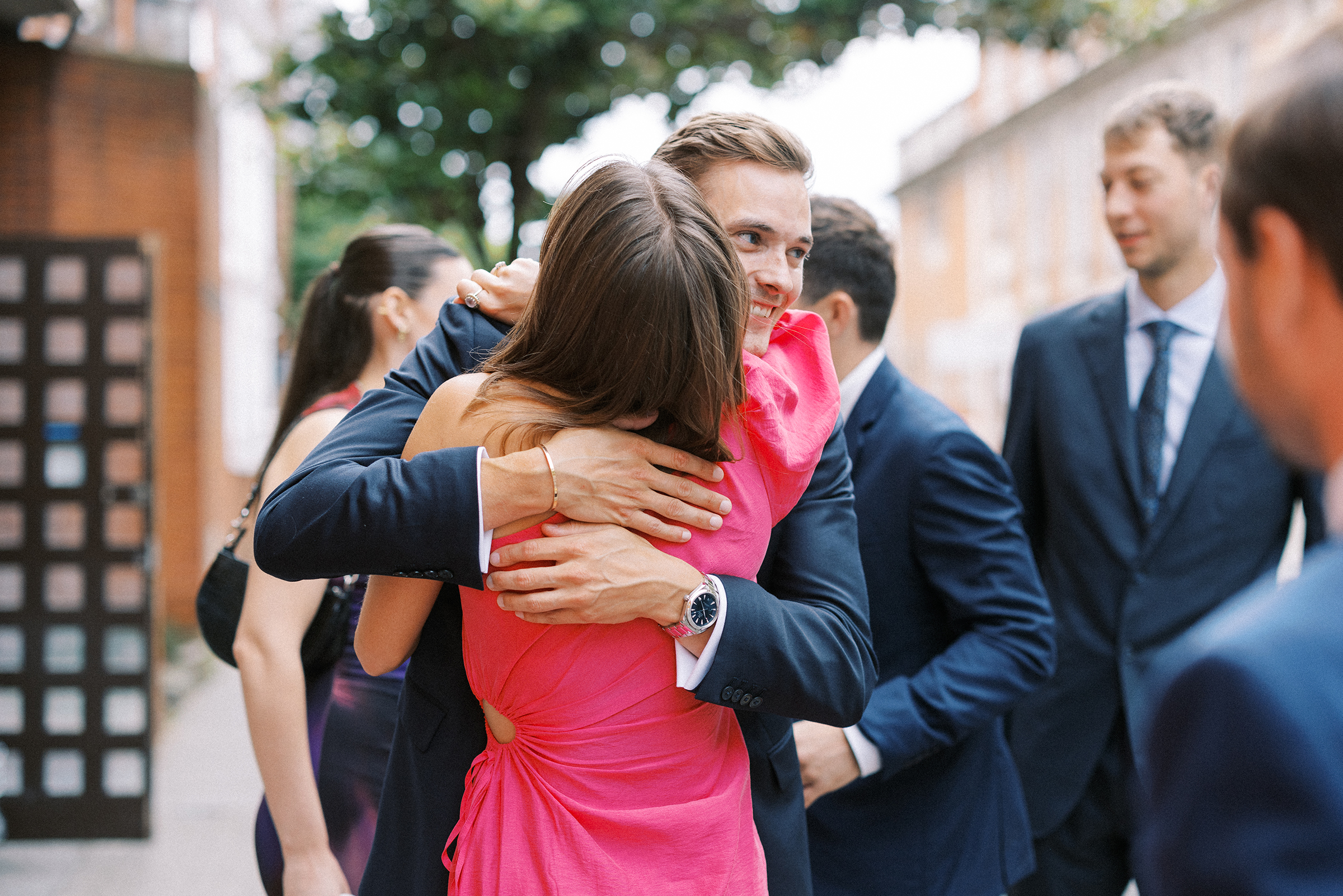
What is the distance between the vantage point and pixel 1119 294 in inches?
127

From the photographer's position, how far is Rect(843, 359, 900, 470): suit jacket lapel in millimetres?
2514

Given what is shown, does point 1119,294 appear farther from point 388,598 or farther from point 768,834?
point 388,598

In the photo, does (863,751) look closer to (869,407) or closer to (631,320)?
(869,407)

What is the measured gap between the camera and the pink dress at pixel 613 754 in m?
1.37

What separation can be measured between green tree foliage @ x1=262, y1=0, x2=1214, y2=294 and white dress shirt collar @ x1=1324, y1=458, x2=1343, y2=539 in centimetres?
667

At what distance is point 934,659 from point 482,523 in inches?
52.9

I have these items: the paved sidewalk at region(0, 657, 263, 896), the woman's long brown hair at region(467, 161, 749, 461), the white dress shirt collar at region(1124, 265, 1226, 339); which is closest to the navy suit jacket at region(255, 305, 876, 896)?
the woman's long brown hair at region(467, 161, 749, 461)

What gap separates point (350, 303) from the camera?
8.55 ft

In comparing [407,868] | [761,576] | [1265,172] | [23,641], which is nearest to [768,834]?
[761,576]

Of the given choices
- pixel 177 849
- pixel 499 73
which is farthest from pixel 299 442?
pixel 499 73

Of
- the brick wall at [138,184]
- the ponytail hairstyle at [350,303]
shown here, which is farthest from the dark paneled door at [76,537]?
the ponytail hairstyle at [350,303]

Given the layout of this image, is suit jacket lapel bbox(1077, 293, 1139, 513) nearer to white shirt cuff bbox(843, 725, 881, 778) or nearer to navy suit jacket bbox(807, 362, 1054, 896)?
navy suit jacket bbox(807, 362, 1054, 896)

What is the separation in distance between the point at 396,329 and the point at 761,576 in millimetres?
1214

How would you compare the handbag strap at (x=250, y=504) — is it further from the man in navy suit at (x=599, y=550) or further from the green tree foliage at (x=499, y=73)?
the green tree foliage at (x=499, y=73)
